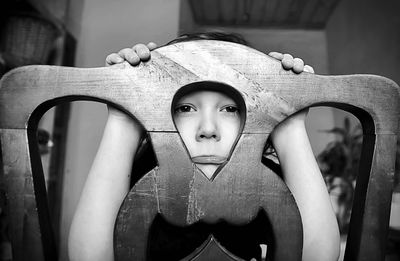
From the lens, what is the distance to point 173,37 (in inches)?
89.7

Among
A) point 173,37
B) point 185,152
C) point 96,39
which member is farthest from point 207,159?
point 96,39

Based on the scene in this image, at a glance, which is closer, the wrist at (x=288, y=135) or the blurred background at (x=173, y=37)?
the wrist at (x=288, y=135)

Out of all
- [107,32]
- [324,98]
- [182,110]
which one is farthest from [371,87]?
[107,32]

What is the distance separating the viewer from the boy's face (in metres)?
0.68

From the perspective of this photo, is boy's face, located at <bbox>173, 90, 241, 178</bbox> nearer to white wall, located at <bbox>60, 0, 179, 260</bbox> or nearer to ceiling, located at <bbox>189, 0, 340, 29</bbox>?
white wall, located at <bbox>60, 0, 179, 260</bbox>

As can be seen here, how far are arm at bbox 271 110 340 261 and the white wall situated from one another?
5.61 feet

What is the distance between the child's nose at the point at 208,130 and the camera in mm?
668

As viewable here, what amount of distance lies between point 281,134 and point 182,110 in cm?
19

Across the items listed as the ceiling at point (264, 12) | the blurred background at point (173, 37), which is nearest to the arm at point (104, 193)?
the blurred background at point (173, 37)

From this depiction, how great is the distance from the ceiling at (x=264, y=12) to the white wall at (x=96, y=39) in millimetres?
489

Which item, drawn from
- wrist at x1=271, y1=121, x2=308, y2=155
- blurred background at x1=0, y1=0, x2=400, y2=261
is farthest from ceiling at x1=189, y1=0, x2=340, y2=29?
wrist at x1=271, y1=121, x2=308, y2=155

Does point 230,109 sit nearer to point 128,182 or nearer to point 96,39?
point 128,182

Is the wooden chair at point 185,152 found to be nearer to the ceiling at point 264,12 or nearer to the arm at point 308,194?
the arm at point 308,194

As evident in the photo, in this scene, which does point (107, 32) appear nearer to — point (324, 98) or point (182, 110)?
point (182, 110)
